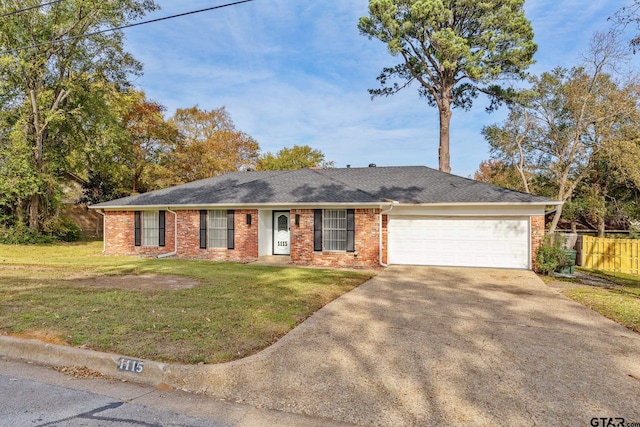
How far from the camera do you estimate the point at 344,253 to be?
43.3ft

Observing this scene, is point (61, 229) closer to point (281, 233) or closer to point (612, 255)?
point (281, 233)

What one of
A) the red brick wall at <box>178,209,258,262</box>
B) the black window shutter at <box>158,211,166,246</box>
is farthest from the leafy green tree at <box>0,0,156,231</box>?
the red brick wall at <box>178,209,258,262</box>

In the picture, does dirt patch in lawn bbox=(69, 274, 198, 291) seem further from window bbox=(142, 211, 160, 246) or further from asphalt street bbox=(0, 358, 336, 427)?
window bbox=(142, 211, 160, 246)

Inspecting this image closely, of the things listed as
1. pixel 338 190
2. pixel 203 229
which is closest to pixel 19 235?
pixel 203 229

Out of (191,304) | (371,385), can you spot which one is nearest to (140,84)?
(191,304)

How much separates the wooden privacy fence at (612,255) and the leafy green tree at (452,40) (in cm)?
752

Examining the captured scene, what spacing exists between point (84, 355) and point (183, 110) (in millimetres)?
32556

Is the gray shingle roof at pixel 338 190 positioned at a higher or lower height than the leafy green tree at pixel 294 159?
lower

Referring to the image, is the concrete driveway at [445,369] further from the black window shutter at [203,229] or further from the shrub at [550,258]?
the black window shutter at [203,229]

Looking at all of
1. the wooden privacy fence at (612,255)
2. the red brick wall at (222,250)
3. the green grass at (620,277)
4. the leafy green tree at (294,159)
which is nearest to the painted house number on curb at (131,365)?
the red brick wall at (222,250)

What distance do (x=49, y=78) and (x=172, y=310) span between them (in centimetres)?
2104

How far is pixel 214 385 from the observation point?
12.4 feet

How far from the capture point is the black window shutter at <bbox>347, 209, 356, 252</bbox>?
42.9ft

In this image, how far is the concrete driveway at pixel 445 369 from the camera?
3.29 metres
